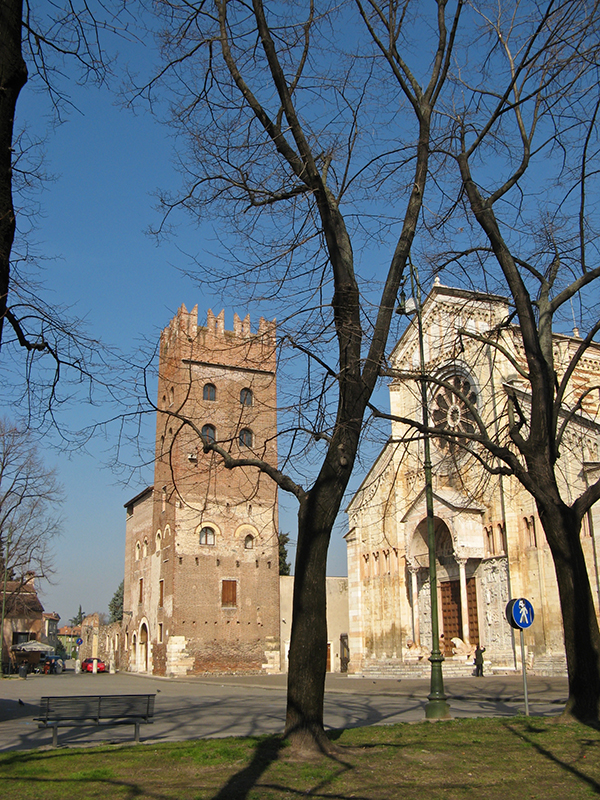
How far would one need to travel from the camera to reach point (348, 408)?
9.05 meters

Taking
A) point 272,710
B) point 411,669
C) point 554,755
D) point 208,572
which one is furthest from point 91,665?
point 554,755

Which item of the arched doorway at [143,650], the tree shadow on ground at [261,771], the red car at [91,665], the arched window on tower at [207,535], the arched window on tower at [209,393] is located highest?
the arched window on tower at [209,393]

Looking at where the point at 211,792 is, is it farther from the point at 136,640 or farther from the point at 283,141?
the point at 136,640

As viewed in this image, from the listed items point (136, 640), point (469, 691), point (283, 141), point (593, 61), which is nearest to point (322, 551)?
point (283, 141)

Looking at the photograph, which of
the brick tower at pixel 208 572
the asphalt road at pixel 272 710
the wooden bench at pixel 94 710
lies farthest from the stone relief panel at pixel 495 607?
the wooden bench at pixel 94 710

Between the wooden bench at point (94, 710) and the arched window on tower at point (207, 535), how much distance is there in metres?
31.5

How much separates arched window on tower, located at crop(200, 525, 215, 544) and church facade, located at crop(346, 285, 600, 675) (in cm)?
1210

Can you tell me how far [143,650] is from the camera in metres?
45.9

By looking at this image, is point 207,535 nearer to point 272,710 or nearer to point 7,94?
point 272,710

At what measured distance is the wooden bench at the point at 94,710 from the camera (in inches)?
407

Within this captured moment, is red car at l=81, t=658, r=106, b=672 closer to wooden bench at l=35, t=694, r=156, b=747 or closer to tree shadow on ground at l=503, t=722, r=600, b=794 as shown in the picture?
wooden bench at l=35, t=694, r=156, b=747

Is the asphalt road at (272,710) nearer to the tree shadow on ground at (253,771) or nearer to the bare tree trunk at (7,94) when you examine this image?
the tree shadow on ground at (253,771)

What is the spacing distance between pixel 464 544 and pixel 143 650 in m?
27.6

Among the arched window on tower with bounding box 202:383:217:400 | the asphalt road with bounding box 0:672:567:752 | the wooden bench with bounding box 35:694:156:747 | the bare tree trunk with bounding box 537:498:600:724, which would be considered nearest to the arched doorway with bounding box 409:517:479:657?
the asphalt road with bounding box 0:672:567:752
